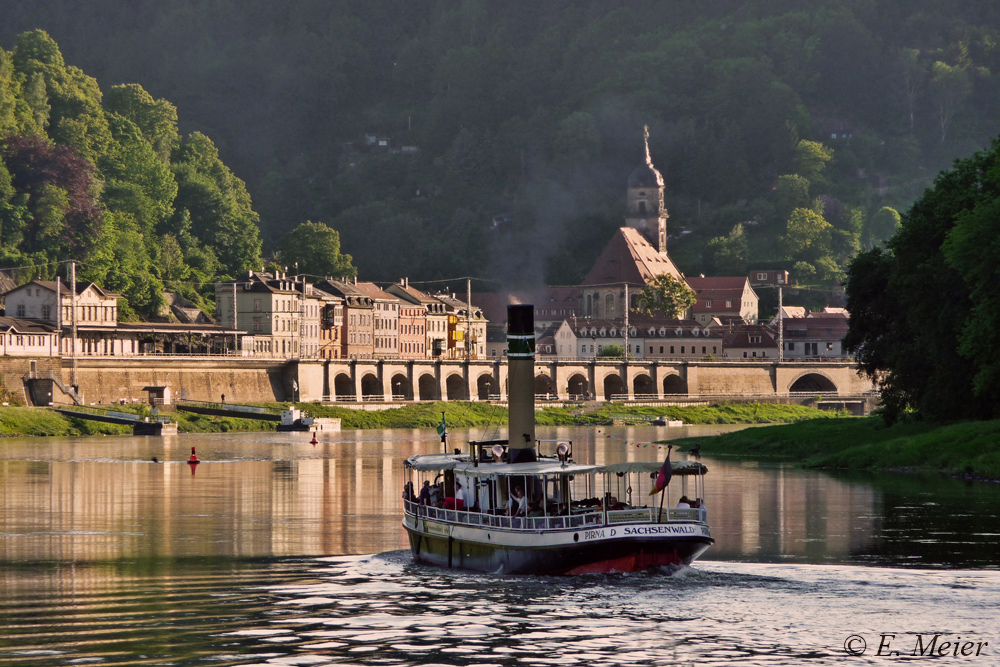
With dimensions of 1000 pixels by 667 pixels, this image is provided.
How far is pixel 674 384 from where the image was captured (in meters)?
175

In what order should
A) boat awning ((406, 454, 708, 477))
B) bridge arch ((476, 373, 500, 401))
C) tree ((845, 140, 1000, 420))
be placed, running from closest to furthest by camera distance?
1. boat awning ((406, 454, 708, 477))
2. tree ((845, 140, 1000, 420))
3. bridge arch ((476, 373, 500, 401))

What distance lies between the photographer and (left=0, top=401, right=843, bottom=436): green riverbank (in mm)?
111250

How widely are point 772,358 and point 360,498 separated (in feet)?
447

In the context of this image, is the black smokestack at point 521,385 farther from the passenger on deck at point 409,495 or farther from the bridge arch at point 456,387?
the bridge arch at point 456,387

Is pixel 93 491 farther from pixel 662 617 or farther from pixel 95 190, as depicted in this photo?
pixel 95 190

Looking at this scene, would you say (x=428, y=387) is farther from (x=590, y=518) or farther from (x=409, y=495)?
(x=590, y=518)

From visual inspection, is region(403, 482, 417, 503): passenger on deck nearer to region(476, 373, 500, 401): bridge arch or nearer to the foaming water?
the foaming water

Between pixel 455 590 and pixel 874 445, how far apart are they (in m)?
42.5

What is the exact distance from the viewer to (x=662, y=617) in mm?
31969

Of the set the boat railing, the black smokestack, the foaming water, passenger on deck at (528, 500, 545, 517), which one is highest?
the black smokestack

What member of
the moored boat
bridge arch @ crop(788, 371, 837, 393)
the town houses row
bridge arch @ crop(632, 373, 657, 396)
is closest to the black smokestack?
the moored boat

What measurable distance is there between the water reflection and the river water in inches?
7.0

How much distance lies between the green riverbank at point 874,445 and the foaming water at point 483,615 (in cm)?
2911

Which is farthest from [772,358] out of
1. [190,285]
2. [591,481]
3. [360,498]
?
[591,481]
